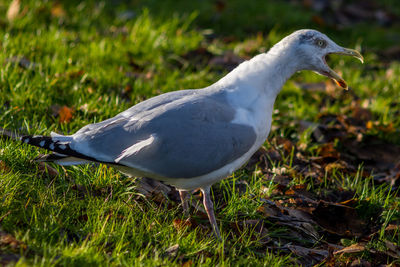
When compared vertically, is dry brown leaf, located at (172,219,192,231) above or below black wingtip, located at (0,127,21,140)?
below

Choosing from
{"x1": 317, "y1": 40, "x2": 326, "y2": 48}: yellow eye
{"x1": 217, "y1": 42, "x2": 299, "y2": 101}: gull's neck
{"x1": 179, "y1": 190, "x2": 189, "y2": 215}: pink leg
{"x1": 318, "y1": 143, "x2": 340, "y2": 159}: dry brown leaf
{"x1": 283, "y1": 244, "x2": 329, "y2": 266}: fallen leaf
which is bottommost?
{"x1": 318, "y1": 143, "x2": 340, "y2": 159}: dry brown leaf

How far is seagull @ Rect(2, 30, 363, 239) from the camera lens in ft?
10.2

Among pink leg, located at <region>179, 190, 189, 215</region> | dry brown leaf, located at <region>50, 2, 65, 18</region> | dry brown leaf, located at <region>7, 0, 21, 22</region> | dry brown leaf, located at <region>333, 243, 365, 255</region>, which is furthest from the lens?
dry brown leaf, located at <region>50, 2, 65, 18</region>

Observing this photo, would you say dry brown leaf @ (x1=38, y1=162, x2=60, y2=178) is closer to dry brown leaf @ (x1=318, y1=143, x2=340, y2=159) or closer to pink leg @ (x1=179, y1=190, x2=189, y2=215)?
pink leg @ (x1=179, y1=190, x2=189, y2=215)

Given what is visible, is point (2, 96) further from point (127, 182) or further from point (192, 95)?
point (192, 95)

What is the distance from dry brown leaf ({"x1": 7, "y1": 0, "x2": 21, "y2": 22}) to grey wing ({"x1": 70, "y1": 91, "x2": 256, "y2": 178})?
3414 millimetres

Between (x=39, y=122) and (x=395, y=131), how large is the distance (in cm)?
323

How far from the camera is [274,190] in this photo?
396 cm

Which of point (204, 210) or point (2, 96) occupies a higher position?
point (2, 96)

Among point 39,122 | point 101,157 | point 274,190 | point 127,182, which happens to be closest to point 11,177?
point 101,157

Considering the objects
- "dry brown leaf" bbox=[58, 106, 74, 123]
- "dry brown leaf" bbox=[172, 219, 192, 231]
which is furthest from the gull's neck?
"dry brown leaf" bbox=[58, 106, 74, 123]

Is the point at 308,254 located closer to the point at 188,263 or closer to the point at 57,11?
the point at 188,263

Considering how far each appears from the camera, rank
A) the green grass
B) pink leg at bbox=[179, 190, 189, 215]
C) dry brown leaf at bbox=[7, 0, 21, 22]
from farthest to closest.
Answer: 1. dry brown leaf at bbox=[7, 0, 21, 22]
2. pink leg at bbox=[179, 190, 189, 215]
3. the green grass

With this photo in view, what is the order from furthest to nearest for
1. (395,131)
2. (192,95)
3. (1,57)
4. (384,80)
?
1. (384,80)
2. (395,131)
3. (1,57)
4. (192,95)
